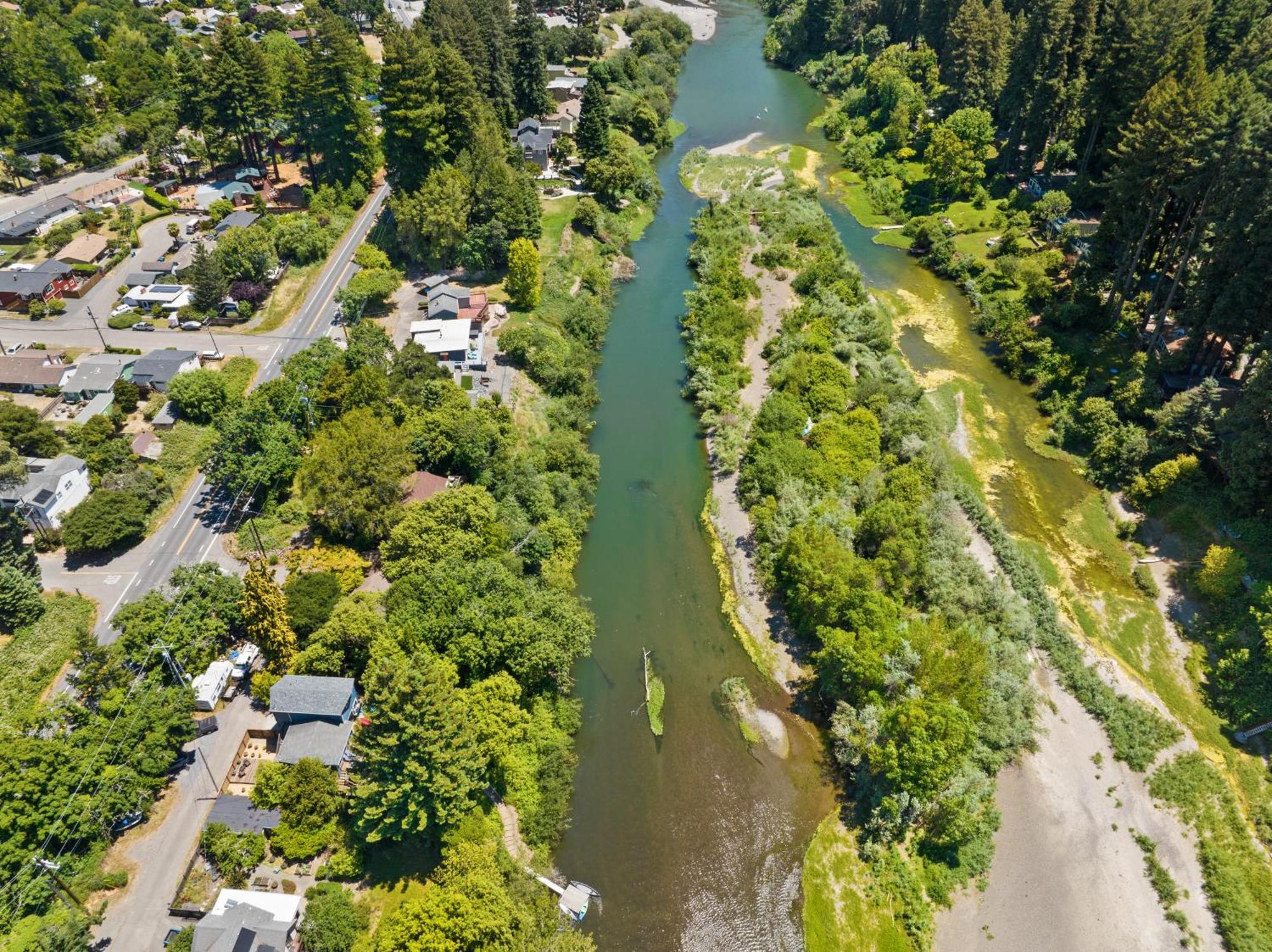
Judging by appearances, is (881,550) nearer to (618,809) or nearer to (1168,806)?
(1168,806)

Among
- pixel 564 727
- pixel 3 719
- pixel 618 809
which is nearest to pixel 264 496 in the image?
pixel 3 719

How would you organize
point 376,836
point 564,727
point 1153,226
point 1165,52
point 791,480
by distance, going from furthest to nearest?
point 1165,52, point 1153,226, point 791,480, point 564,727, point 376,836

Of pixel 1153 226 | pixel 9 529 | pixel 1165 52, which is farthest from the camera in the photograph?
pixel 1165 52

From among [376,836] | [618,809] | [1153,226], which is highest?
[1153,226]

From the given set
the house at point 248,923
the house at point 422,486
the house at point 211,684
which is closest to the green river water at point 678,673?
the house at point 422,486

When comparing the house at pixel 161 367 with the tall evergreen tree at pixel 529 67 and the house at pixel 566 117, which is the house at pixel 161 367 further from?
the tall evergreen tree at pixel 529 67

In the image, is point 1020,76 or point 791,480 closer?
point 791,480

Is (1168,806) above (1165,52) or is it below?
below
